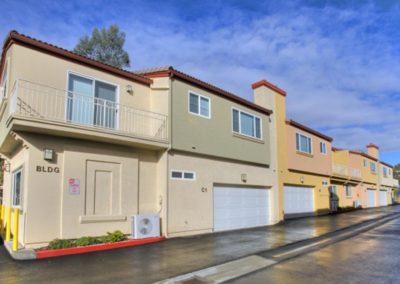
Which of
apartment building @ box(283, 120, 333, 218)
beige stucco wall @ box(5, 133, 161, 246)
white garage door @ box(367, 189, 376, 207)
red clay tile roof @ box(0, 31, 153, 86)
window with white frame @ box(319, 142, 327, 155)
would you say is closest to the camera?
beige stucco wall @ box(5, 133, 161, 246)

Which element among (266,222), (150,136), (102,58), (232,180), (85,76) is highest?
(102,58)

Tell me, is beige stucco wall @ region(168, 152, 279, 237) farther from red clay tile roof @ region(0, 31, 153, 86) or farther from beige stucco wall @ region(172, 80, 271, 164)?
red clay tile roof @ region(0, 31, 153, 86)

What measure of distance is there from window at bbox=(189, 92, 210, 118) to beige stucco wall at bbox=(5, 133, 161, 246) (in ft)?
10.6

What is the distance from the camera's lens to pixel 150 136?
44.4 feet

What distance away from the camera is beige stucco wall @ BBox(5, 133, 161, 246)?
10.6m

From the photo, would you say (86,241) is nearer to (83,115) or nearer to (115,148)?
(115,148)

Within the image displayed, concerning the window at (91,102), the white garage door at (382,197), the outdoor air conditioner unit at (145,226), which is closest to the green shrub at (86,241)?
the outdoor air conditioner unit at (145,226)

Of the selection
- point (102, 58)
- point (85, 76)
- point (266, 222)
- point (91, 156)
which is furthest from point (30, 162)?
point (102, 58)

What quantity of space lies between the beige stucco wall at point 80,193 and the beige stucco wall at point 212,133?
2042 millimetres

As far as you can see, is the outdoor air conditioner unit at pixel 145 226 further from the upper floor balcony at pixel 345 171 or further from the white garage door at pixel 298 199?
the upper floor balcony at pixel 345 171

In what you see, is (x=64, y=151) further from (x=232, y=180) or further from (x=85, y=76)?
(x=232, y=180)

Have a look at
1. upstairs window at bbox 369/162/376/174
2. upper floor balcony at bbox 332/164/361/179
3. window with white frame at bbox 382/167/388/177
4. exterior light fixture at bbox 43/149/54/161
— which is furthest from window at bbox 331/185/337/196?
exterior light fixture at bbox 43/149/54/161

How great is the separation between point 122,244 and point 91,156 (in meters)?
3.34

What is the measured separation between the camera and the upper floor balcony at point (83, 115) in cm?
1078
